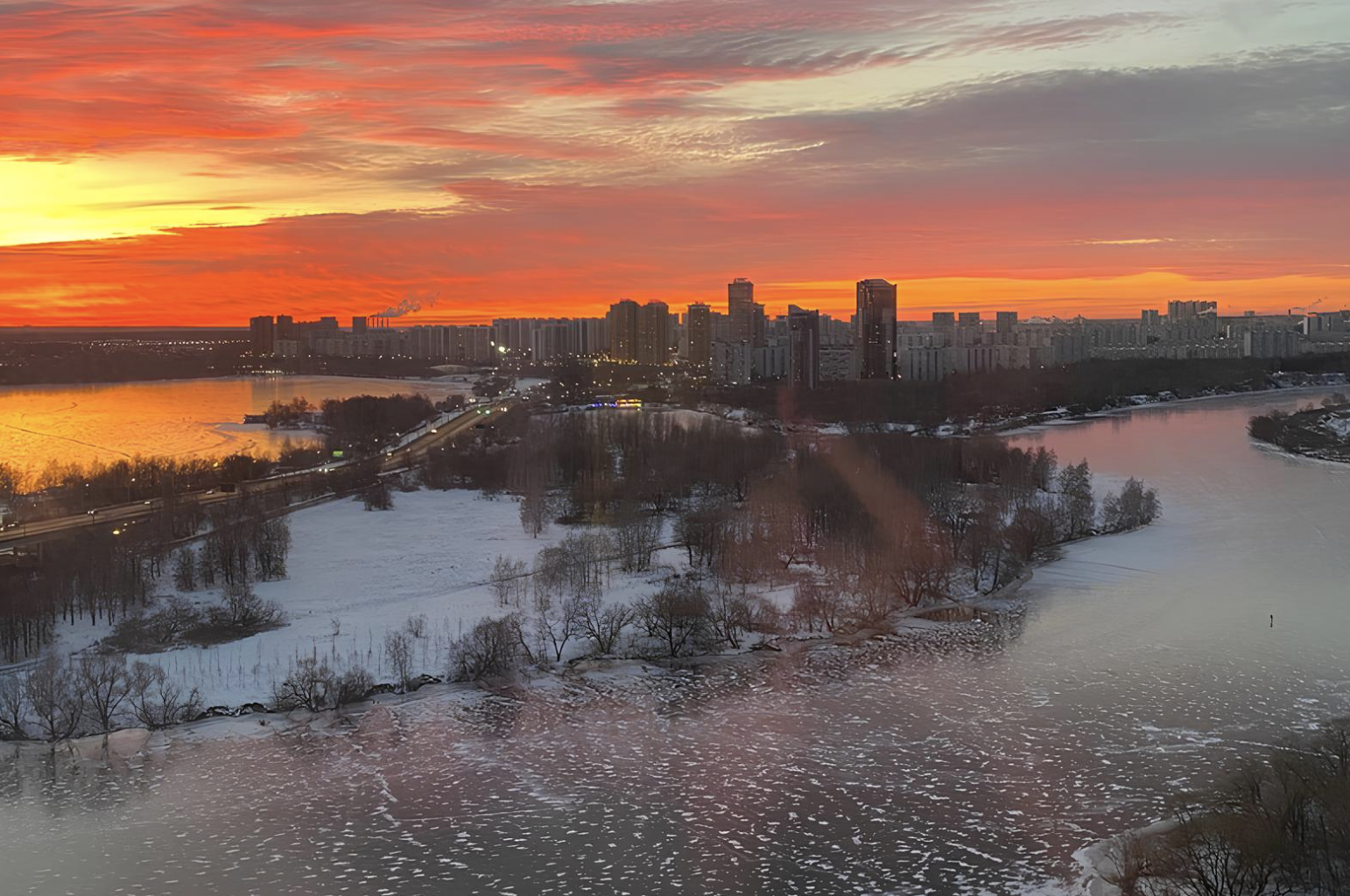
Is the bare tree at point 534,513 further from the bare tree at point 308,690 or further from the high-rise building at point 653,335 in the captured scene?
the high-rise building at point 653,335

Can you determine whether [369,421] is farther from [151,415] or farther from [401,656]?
[401,656]

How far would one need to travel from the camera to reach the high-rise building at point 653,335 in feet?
145

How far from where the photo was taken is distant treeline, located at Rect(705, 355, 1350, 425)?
Answer: 23016 mm

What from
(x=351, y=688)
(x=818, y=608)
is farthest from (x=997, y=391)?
(x=351, y=688)

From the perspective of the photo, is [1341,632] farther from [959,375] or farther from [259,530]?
[959,375]

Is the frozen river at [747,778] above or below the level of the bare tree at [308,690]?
below

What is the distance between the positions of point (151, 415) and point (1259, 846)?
→ 25.9 meters

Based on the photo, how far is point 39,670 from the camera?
6402 mm

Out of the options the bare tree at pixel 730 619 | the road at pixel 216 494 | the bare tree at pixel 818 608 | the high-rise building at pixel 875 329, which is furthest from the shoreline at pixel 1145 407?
the bare tree at pixel 730 619

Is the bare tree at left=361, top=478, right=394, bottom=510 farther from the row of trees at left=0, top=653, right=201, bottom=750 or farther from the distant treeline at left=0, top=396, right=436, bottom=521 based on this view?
the row of trees at left=0, top=653, right=201, bottom=750

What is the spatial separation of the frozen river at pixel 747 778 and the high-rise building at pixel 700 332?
110 feet

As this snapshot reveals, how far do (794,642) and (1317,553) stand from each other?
4951mm

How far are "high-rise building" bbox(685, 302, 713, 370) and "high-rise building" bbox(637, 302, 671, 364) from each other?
2778mm

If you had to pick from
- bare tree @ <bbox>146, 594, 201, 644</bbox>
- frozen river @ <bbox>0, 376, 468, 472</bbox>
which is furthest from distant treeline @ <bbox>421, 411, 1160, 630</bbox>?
frozen river @ <bbox>0, 376, 468, 472</bbox>
